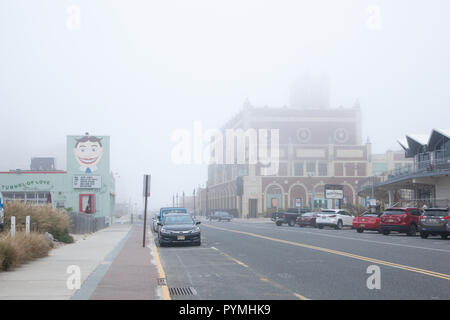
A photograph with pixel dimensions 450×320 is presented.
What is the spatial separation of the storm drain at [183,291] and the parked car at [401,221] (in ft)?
76.5

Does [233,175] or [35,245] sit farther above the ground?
[233,175]

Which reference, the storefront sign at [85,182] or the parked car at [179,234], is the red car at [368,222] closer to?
the parked car at [179,234]

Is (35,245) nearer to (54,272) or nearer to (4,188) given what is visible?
(54,272)

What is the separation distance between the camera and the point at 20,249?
14922mm

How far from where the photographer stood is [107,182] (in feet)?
170

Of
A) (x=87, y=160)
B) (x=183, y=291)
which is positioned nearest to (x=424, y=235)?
(x=183, y=291)

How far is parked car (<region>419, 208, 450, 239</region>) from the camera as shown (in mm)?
27766

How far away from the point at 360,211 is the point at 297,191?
3358cm

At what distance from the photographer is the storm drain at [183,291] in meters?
10.6

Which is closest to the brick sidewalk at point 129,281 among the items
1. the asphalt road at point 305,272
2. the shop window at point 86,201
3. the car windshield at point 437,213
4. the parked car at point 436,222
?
the asphalt road at point 305,272

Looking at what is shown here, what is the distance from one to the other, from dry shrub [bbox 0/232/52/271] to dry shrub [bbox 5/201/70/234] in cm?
364

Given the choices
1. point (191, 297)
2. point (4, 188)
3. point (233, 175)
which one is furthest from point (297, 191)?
point (191, 297)

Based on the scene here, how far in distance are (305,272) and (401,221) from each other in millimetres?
19944
